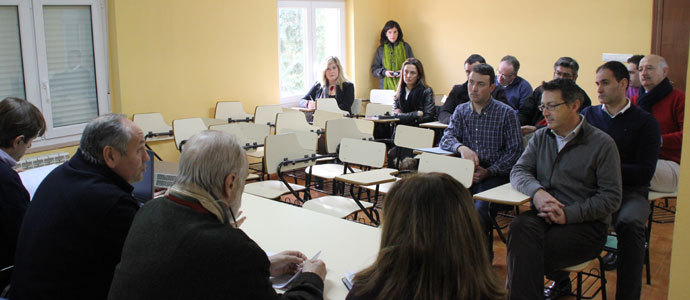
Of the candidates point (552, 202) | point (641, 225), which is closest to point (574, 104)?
point (552, 202)

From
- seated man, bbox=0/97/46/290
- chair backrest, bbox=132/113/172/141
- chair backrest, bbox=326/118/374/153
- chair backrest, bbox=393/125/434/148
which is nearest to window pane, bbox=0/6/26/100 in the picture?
chair backrest, bbox=132/113/172/141

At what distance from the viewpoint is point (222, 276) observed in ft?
5.15

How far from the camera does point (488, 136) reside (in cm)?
411

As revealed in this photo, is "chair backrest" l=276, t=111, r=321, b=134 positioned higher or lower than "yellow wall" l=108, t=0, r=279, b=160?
lower

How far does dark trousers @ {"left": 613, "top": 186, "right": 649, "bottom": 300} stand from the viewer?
313cm

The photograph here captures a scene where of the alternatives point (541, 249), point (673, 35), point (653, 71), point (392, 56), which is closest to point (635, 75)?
point (653, 71)

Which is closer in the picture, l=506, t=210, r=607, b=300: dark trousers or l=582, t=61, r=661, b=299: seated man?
l=506, t=210, r=607, b=300: dark trousers

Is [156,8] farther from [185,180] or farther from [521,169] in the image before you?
[185,180]

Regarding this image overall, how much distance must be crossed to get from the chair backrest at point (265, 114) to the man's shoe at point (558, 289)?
13.7ft

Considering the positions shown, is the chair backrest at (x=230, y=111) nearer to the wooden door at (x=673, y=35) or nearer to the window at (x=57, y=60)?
the window at (x=57, y=60)

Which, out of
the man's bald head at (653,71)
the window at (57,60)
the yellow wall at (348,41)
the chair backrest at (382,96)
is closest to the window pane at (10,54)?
the window at (57,60)

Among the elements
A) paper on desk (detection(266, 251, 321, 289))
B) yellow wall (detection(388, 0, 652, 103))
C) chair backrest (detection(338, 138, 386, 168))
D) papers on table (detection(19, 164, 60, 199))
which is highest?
yellow wall (detection(388, 0, 652, 103))

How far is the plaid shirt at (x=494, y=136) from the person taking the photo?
403 cm

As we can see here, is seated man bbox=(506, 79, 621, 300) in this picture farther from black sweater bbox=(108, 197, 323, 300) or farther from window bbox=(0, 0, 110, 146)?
window bbox=(0, 0, 110, 146)
